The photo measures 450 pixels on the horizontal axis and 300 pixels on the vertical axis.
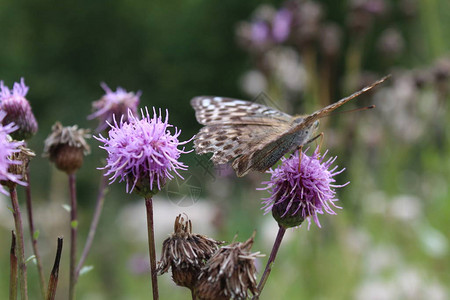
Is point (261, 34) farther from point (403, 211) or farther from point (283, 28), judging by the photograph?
point (403, 211)

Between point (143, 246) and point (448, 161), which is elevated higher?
point (448, 161)

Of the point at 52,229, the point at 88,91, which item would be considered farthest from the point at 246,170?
the point at 88,91

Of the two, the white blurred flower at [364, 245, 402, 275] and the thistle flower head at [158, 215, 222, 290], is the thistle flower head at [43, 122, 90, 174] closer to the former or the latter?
the thistle flower head at [158, 215, 222, 290]

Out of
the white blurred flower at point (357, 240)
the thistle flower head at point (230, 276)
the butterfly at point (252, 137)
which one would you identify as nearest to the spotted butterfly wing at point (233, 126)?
the butterfly at point (252, 137)

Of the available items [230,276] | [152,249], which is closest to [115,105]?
[152,249]

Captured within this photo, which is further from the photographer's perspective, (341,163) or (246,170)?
(341,163)

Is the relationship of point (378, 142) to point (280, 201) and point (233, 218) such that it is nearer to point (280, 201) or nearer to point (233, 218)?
point (233, 218)

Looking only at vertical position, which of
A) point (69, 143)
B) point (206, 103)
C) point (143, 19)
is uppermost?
point (143, 19)

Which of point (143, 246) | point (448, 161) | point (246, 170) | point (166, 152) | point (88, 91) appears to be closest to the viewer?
point (166, 152)

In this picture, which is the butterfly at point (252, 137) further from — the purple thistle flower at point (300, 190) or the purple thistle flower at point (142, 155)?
the purple thistle flower at point (142, 155)
